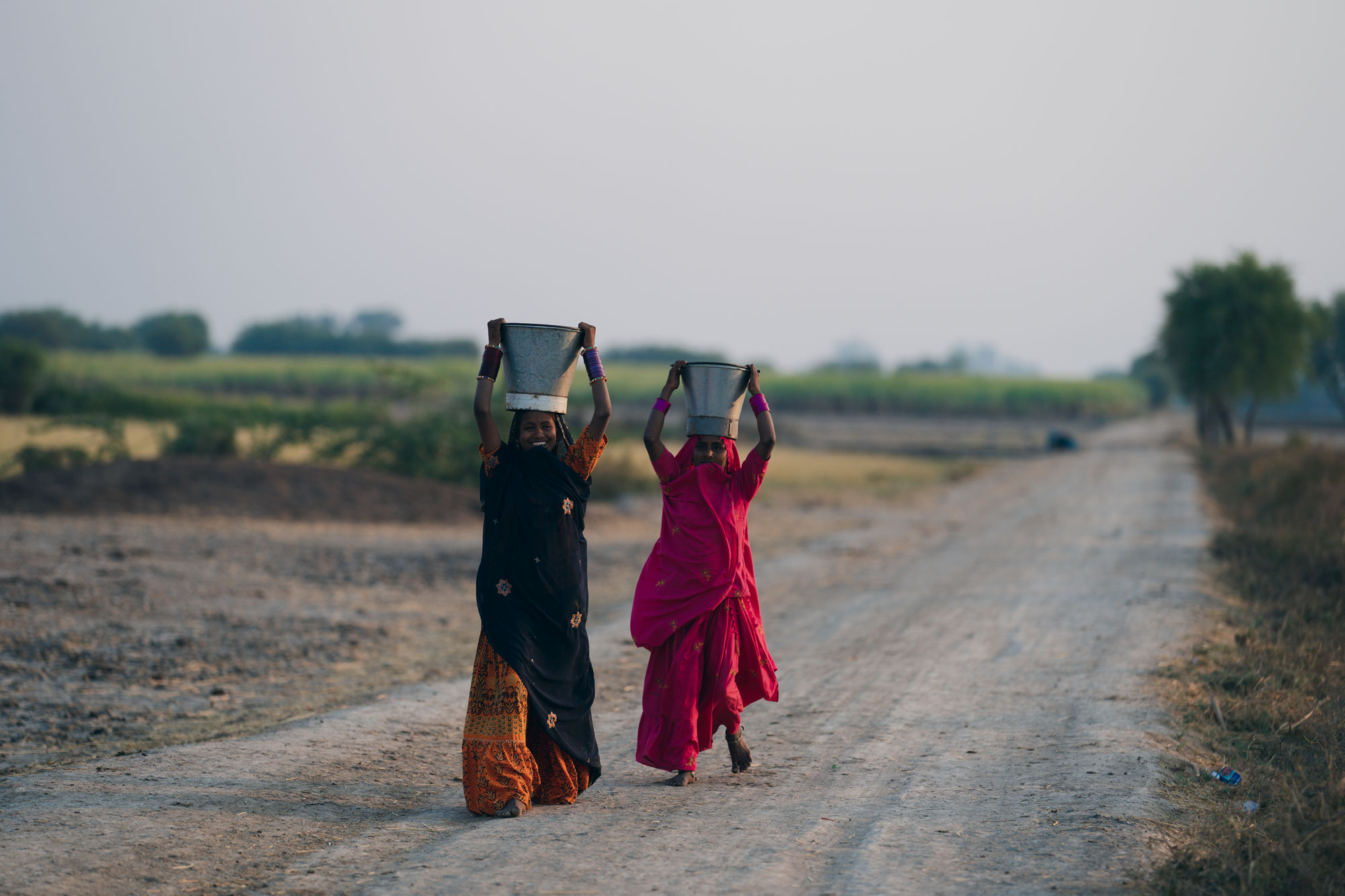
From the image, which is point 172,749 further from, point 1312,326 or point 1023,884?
point 1312,326

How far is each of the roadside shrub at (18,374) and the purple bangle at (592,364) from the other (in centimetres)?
2850

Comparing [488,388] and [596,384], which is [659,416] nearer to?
[596,384]

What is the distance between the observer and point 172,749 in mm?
5523

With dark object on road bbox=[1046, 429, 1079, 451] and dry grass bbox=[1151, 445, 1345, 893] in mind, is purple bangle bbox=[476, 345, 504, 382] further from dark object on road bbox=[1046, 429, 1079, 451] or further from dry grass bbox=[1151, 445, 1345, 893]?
dark object on road bbox=[1046, 429, 1079, 451]

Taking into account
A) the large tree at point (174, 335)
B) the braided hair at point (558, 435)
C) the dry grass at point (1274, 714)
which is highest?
the large tree at point (174, 335)

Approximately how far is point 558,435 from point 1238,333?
3891cm

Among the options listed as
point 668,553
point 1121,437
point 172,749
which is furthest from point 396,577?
point 1121,437

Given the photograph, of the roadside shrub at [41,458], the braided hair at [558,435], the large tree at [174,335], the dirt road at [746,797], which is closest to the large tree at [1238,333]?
the dirt road at [746,797]

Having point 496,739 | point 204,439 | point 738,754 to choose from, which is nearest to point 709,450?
point 738,754

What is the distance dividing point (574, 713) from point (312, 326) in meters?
85.2

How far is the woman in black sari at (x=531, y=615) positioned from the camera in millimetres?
4496

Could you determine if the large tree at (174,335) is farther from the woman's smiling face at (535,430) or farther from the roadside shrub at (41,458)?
the woman's smiling face at (535,430)

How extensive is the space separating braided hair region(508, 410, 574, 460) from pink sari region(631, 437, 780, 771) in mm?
455

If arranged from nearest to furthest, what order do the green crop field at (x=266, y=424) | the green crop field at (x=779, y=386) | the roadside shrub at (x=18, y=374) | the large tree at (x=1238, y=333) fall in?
the green crop field at (x=266, y=424), the roadside shrub at (x=18, y=374), the large tree at (x=1238, y=333), the green crop field at (x=779, y=386)
